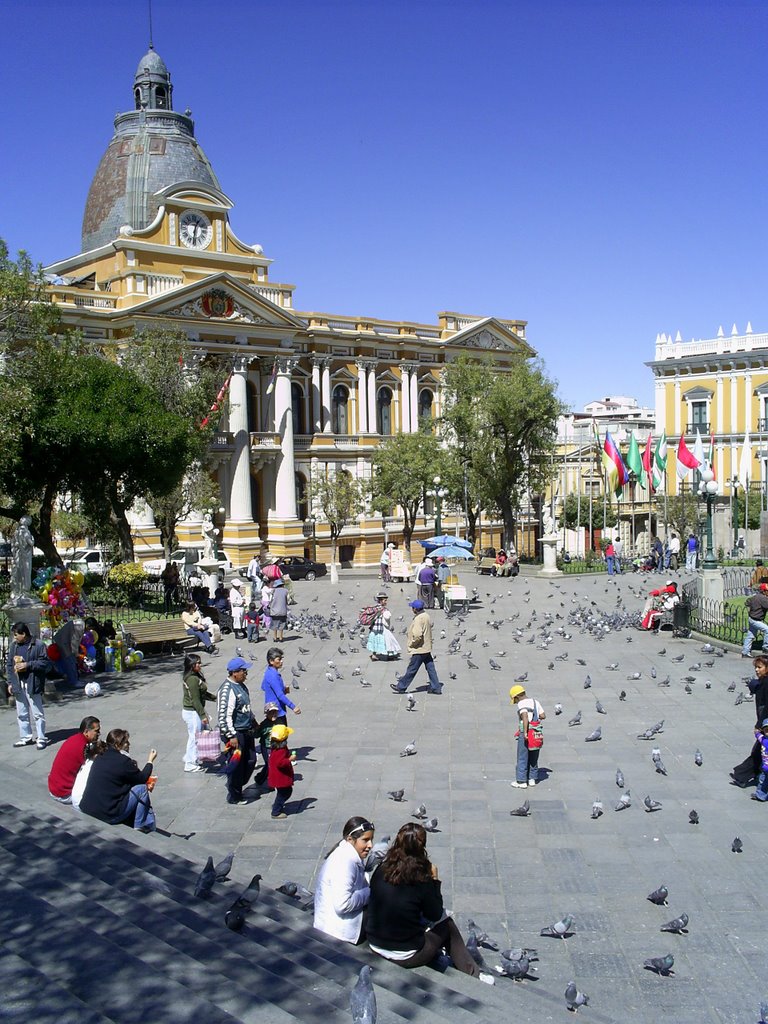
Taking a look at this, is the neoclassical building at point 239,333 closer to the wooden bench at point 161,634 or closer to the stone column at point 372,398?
the stone column at point 372,398

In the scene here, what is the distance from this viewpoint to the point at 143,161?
45156 millimetres

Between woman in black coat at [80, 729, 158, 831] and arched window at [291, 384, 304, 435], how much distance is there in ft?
132

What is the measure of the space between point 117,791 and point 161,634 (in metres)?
10.6

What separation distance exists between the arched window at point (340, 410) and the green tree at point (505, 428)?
29.6 feet

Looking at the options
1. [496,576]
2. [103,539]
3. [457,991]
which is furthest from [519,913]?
[496,576]

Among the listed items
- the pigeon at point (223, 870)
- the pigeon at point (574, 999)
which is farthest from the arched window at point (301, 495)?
the pigeon at point (574, 999)

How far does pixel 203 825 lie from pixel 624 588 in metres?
21.9

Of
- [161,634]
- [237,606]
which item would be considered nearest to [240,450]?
[237,606]

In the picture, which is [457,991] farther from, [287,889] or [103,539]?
[103,539]

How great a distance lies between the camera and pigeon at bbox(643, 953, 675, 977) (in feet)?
20.8

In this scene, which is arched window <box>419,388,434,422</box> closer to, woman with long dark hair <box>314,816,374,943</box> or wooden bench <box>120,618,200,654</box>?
wooden bench <box>120,618,200,654</box>

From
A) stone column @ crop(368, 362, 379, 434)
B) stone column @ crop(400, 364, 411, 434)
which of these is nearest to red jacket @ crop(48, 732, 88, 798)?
stone column @ crop(368, 362, 379, 434)

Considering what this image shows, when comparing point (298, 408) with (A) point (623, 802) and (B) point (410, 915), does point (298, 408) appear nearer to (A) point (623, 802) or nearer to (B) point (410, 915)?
(A) point (623, 802)

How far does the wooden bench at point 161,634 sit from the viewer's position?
18.8 meters
